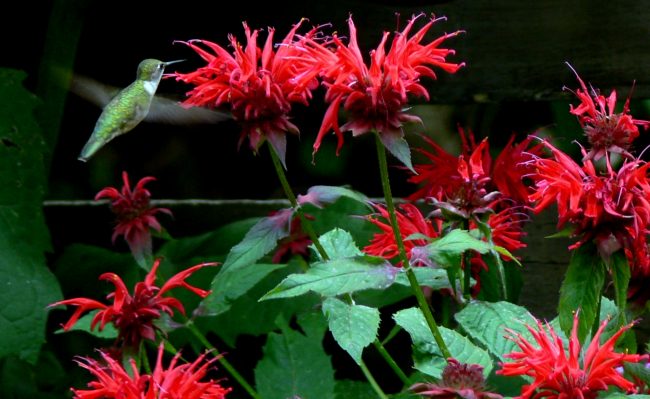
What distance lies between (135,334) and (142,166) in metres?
1.04

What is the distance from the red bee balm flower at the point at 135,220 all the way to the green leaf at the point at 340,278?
478 millimetres

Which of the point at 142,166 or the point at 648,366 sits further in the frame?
the point at 142,166

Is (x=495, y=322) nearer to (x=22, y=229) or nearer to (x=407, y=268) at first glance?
(x=407, y=268)

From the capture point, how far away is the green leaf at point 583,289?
859 millimetres

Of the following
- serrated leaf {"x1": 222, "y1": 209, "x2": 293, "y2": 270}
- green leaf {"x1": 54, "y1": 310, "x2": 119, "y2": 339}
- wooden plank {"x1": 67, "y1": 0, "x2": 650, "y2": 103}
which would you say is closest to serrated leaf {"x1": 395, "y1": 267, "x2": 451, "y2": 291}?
serrated leaf {"x1": 222, "y1": 209, "x2": 293, "y2": 270}

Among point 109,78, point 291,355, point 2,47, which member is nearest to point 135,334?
point 291,355

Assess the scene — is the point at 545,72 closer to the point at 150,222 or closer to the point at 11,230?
the point at 150,222

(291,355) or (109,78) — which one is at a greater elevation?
(109,78)

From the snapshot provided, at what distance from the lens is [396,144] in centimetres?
91

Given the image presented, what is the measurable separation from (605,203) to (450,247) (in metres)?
0.14

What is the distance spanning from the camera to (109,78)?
185 centimetres

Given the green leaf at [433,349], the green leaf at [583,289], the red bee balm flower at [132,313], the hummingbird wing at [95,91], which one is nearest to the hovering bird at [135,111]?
the hummingbird wing at [95,91]

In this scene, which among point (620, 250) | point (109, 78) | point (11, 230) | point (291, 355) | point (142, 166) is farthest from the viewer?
point (142, 166)

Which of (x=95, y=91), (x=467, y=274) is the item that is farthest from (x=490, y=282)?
(x=95, y=91)
